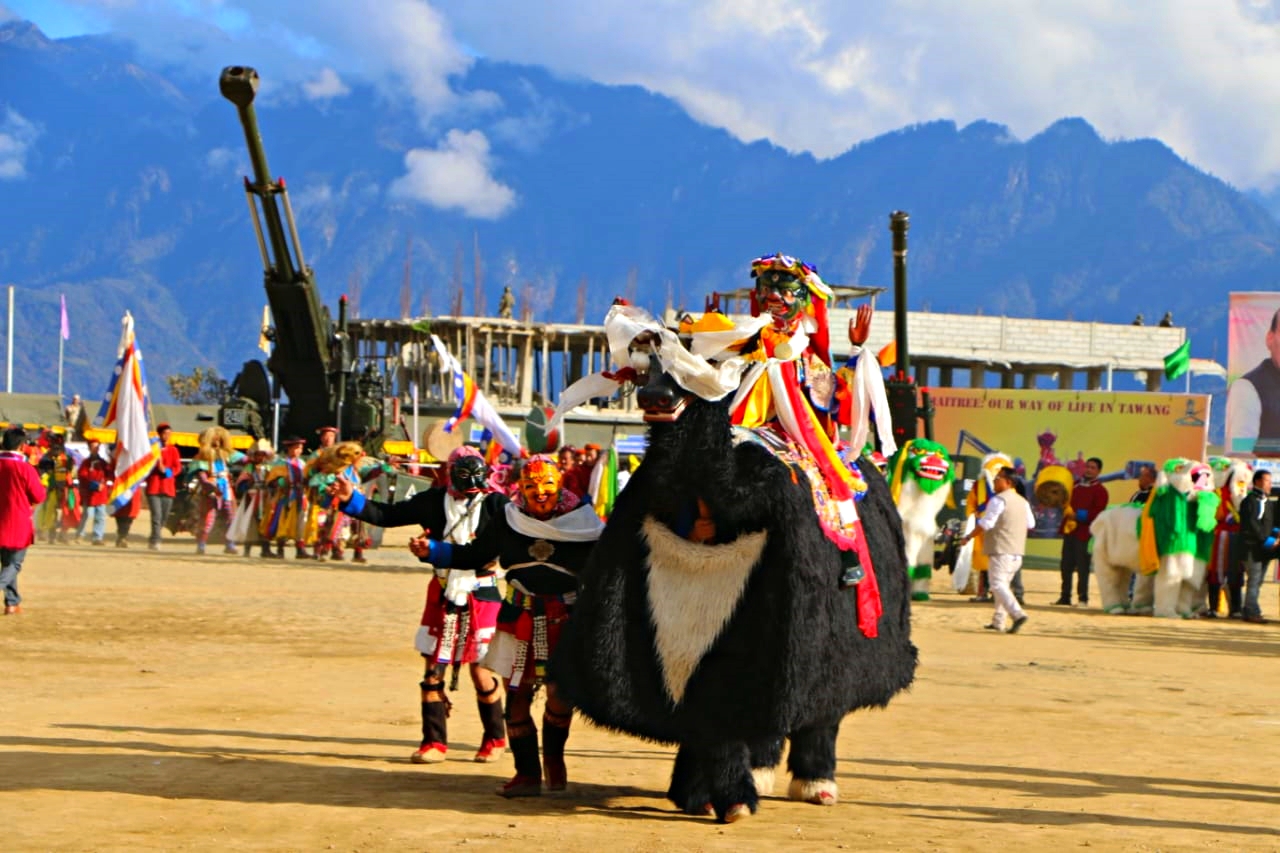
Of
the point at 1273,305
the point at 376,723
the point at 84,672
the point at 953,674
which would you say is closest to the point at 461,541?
the point at 376,723

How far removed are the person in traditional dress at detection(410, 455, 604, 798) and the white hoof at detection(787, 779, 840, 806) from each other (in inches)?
41.9

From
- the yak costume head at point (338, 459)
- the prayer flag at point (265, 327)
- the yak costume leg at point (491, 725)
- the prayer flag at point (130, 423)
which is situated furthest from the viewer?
the prayer flag at point (265, 327)

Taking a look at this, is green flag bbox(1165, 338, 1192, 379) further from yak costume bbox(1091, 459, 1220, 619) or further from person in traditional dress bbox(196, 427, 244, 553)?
person in traditional dress bbox(196, 427, 244, 553)

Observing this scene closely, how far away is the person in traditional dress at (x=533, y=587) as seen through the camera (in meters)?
8.72

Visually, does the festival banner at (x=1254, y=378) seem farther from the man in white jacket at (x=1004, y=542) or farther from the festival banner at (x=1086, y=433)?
the man in white jacket at (x=1004, y=542)

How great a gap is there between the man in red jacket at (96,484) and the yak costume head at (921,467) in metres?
12.7

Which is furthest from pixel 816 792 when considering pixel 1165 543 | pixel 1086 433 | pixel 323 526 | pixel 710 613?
pixel 1086 433

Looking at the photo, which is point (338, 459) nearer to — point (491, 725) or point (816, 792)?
point (491, 725)

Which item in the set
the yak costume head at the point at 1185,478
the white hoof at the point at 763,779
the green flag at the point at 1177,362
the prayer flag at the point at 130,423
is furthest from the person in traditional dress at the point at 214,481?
the green flag at the point at 1177,362

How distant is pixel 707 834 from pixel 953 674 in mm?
7082

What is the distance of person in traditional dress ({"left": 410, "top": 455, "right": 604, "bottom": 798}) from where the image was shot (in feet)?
28.6

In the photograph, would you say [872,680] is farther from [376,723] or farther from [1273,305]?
[1273,305]

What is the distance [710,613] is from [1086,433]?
21929 mm

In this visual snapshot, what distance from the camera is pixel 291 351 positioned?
110ft
